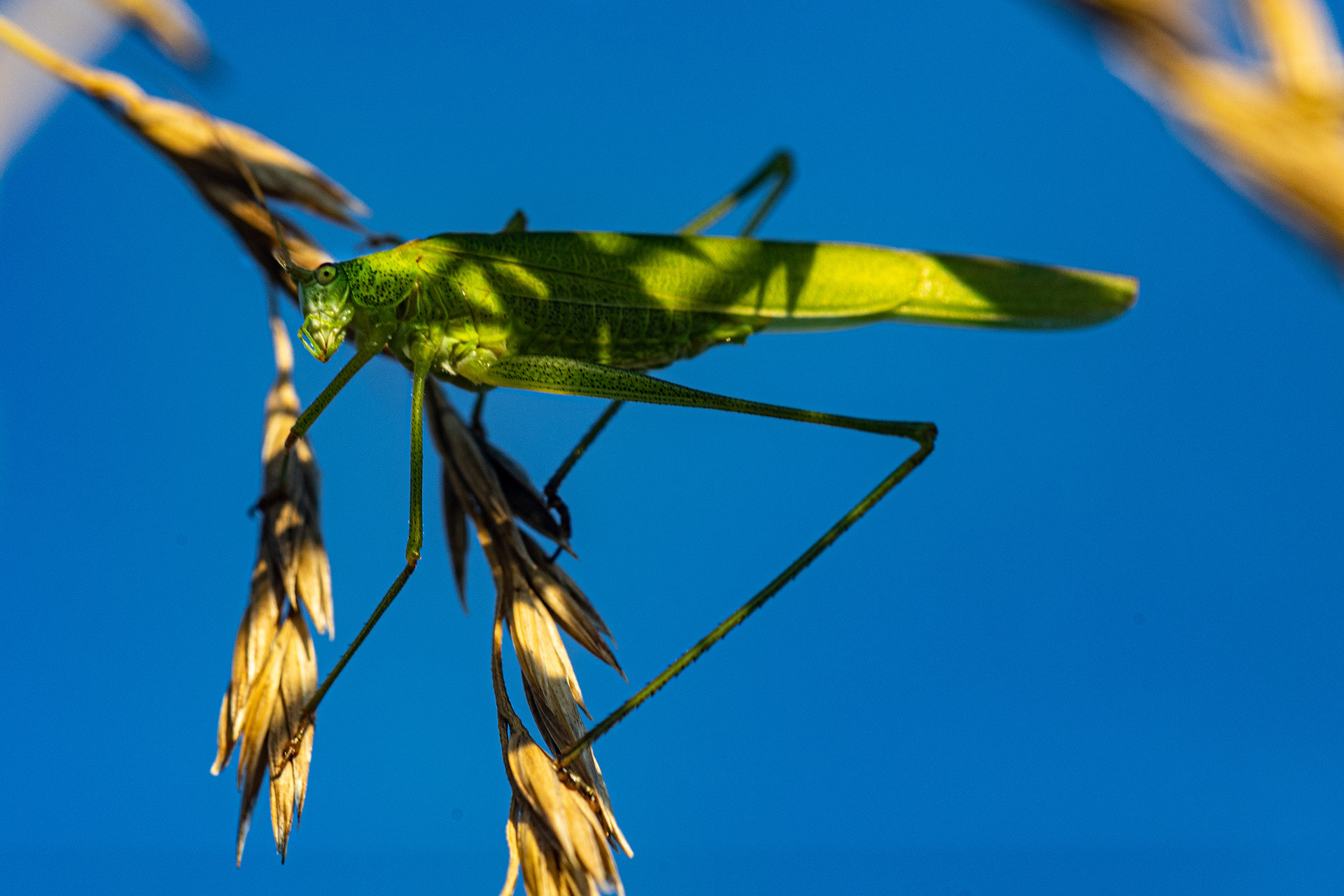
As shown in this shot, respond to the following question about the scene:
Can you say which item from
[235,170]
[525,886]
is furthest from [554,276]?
[525,886]

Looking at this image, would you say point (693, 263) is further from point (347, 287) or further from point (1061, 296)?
point (1061, 296)

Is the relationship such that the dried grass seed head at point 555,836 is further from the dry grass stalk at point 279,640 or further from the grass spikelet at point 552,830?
the dry grass stalk at point 279,640

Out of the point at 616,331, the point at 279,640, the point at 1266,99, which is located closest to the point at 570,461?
the point at 616,331

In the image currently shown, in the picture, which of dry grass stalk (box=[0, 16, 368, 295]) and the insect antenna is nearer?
dry grass stalk (box=[0, 16, 368, 295])

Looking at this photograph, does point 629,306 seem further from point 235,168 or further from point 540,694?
point 540,694

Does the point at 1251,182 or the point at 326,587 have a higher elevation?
the point at 326,587

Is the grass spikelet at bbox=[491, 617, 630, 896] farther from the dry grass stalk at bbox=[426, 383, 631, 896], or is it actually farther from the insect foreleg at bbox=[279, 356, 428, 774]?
the insect foreleg at bbox=[279, 356, 428, 774]

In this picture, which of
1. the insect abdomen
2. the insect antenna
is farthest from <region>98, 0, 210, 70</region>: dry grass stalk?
the insect antenna

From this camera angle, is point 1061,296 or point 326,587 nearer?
point 326,587
